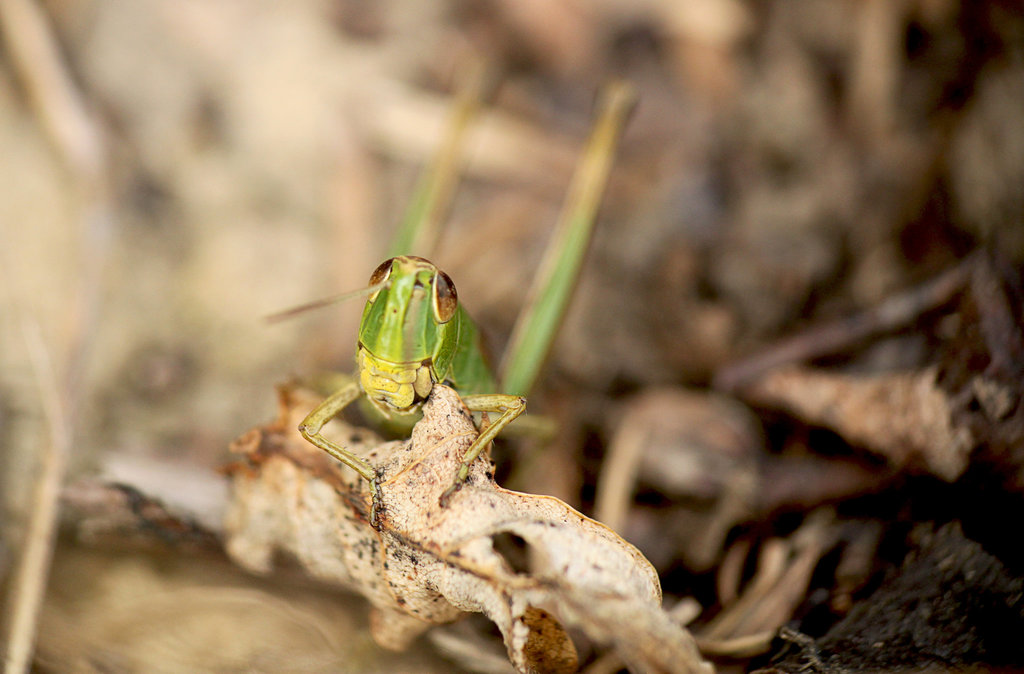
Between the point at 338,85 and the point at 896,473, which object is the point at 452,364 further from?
the point at 338,85

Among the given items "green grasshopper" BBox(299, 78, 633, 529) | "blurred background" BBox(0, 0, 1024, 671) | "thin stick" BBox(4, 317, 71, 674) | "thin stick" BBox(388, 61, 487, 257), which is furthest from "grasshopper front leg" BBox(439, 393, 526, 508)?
"thin stick" BBox(4, 317, 71, 674)

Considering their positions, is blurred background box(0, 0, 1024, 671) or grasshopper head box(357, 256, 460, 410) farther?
blurred background box(0, 0, 1024, 671)

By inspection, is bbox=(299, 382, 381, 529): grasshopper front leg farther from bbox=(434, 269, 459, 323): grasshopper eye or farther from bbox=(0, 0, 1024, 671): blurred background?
bbox=(0, 0, 1024, 671): blurred background

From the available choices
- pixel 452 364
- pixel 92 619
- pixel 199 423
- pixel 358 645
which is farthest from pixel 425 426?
pixel 199 423

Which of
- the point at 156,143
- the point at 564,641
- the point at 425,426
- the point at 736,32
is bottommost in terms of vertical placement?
the point at 564,641

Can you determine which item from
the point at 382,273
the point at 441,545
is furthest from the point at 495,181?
the point at 441,545

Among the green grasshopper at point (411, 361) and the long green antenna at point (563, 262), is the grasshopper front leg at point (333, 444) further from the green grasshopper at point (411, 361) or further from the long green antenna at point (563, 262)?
the long green antenna at point (563, 262)

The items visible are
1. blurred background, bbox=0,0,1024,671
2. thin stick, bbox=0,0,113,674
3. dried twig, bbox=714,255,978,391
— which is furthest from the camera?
blurred background, bbox=0,0,1024,671
